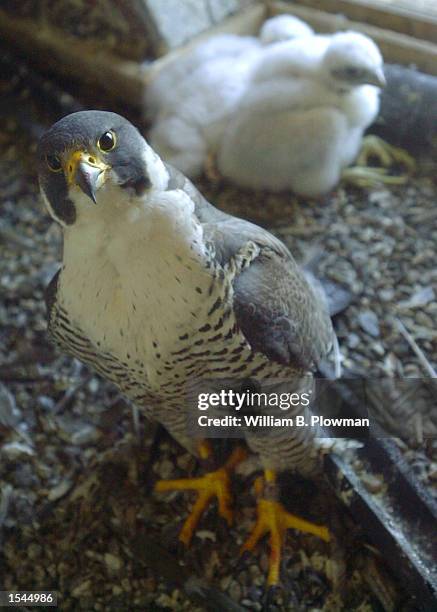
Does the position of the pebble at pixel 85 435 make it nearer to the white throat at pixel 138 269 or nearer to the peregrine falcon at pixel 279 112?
the white throat at pixel 138 269

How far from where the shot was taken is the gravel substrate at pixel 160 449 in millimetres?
1505

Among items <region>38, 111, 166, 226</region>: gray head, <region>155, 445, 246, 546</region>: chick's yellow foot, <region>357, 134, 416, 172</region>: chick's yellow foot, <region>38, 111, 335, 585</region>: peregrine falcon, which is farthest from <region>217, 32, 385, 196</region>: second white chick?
<region>38, 111, 166, 226</region>: gray head

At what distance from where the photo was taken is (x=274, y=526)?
5.01 ft

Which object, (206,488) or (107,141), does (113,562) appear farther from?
(107,141)

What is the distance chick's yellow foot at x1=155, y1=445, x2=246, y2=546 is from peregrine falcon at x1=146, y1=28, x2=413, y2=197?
3.10 ft

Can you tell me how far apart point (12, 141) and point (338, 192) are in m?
1.24

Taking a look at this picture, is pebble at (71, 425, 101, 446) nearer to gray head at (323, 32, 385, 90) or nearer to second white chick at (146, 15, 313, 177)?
second white chick at (146, 15, 313, 177)

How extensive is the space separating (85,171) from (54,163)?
3.6 inches

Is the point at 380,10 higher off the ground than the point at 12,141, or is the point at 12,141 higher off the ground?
the point at 380,10

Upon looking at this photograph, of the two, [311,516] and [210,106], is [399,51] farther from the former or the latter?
[311,516]

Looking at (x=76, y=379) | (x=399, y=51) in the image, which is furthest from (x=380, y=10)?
(x=76, y=379)

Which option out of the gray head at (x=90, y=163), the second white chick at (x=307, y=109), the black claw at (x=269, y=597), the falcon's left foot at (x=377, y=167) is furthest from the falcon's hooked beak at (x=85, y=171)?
the falcon's left foot at (x=377, y=167)

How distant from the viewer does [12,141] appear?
8.43 ft

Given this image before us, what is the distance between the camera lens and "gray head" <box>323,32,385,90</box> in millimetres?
1925
